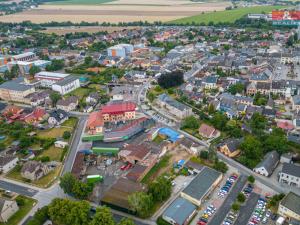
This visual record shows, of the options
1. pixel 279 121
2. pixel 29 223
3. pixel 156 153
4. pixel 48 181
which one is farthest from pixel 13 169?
pixel 279 121

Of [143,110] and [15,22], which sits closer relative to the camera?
[143,110]

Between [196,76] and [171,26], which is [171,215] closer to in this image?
[196,76]

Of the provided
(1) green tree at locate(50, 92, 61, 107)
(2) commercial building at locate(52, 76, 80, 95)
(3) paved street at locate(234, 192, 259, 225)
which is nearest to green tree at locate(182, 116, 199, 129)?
(3) paved street at locate(234, 192, 259, 225)

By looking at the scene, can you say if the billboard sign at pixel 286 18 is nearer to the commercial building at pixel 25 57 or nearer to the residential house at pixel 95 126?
the commercial building at pixel 25 57

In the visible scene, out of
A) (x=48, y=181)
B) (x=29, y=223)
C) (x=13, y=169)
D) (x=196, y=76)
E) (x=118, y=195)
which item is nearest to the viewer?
(x=29, y=223)

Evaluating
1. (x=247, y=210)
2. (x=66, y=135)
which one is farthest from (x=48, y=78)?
(x=247, y=210)

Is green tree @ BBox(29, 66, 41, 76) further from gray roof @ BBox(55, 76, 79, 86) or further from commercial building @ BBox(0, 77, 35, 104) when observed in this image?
gray roof @ BBox(55, 76, 79, 86)

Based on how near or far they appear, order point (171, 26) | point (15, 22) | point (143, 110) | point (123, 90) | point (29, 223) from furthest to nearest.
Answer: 1. point (15, 22)
2. point (171, 26)
3. point (123, 90)
4. point (143, 110)
5. point (29, 223)

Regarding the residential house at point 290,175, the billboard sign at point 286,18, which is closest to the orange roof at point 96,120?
the residential house at point 290,175
